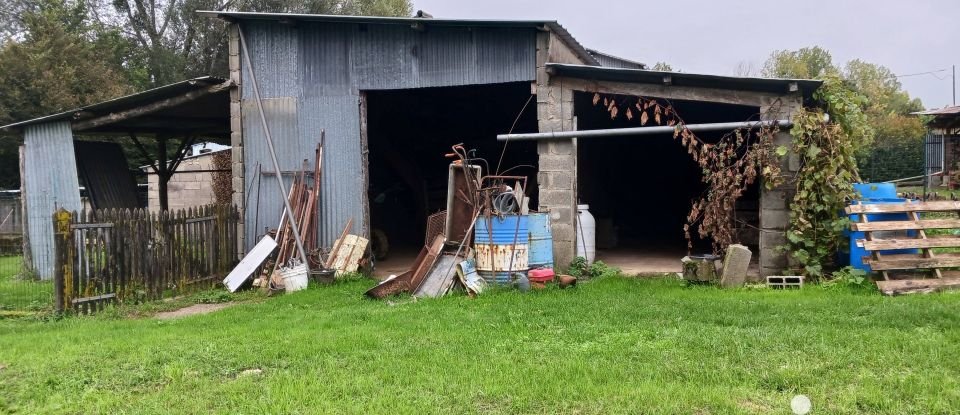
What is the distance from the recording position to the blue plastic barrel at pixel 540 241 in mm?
8680

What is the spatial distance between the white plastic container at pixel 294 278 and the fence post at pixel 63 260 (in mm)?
2506

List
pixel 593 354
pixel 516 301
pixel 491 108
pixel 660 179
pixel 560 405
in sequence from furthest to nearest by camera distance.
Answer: pixel 660 179
pixel 491 108
pixel 516 301
pixel 593 354
pixel 560 405

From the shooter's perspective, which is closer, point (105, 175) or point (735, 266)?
point (735, 266)

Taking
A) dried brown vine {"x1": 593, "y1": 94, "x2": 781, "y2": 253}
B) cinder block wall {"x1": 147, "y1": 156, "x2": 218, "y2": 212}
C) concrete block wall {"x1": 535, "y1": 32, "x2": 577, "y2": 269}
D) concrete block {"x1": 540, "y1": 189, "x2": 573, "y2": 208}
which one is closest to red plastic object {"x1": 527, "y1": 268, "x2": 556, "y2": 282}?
concrete block wall {"x1": 535, "y1": 32, "x2": 577, "y2": 269}

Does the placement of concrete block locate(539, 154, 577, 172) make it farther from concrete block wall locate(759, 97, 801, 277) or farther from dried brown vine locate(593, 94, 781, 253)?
concrete block wall locate(759, 97, 801, 277)

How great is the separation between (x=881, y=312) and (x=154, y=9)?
33.7 meters

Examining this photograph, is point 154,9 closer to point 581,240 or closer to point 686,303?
point 581,240

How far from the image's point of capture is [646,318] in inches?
247

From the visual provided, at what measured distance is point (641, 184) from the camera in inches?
674

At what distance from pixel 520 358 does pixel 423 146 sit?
1123cm

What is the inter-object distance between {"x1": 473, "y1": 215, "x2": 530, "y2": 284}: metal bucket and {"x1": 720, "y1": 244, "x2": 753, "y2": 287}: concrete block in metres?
2.39

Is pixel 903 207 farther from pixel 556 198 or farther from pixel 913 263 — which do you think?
pixel 556 198

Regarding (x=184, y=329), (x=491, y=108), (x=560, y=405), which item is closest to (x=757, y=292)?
(x=560, y=405)

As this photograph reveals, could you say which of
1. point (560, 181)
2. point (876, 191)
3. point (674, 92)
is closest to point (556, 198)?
point (560, 181)
